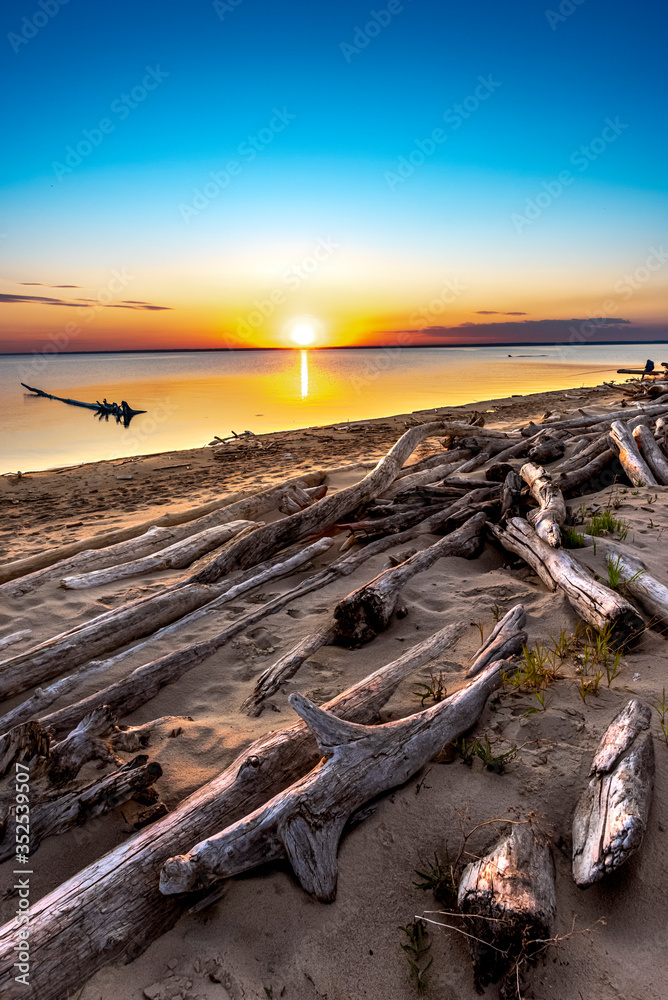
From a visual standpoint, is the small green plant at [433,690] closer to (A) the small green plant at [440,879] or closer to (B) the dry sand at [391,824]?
(B) the dry sand at [391,824]

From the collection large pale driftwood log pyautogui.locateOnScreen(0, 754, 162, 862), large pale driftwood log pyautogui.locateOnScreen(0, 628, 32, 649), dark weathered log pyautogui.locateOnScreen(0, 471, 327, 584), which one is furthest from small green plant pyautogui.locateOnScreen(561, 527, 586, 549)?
large pale driftwood log pyautogui.locateOnScreen(0, 628, 32, 649)

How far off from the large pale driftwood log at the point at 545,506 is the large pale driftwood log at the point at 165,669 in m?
1.71

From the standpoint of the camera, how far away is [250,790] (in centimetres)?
245

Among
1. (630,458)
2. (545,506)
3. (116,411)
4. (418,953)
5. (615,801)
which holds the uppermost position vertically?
(116,411)

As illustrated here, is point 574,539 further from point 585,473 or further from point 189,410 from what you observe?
point 189,410

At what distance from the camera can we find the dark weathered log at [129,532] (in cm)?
565

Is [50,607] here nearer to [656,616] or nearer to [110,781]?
[110,781]

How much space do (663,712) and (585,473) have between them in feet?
15.7

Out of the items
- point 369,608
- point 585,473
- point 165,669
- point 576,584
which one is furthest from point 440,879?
point 585,473

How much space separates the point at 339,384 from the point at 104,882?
34204 millimetres

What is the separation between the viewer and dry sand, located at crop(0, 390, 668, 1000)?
189 cm

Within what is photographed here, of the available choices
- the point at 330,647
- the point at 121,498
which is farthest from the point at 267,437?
the point at 330,647

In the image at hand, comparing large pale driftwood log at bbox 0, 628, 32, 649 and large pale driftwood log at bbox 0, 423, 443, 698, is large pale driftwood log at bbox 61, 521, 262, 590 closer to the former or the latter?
large pale driftwood log at bbox 0, 423, 443, 698

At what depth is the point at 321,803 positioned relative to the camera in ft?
7.52
